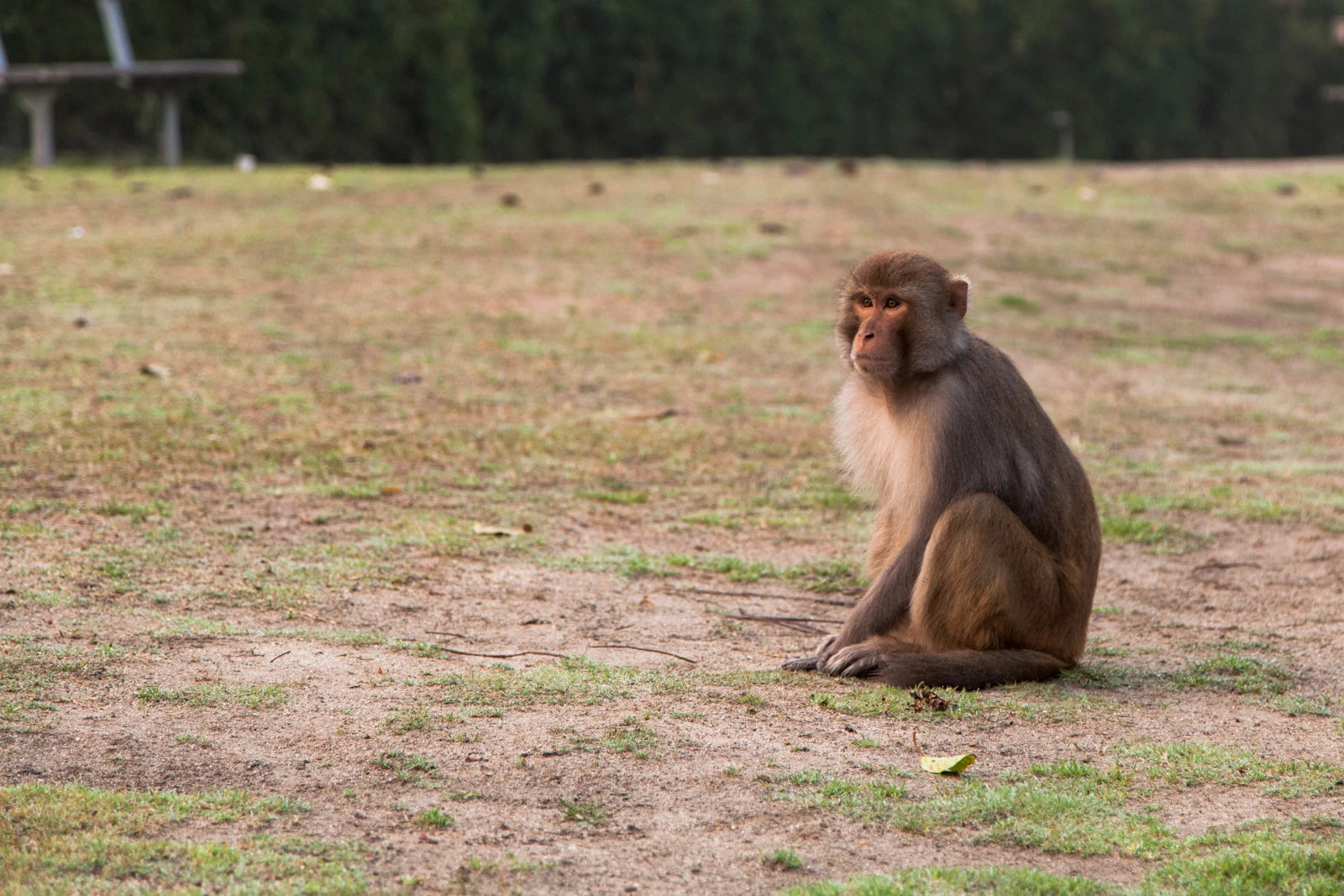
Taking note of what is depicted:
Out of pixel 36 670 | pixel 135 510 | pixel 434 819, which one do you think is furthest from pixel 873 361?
pixel 135 510

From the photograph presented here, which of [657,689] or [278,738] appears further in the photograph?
[657,689]

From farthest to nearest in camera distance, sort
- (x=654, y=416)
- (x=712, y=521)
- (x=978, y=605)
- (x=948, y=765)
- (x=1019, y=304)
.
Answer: (x=1019, y=304) → (x=654, y=416) → (x=712, y=521) → (x=978, y=605) → (x=948, y=765)

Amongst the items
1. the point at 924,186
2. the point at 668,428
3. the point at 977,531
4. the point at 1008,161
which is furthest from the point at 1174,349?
the point at 1008,161

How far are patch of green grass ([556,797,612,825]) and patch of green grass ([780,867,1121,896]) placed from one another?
493 mm

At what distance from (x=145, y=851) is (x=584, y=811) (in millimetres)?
881

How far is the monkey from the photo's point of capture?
14.5ft

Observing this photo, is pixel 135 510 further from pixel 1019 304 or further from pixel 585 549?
pixel 1019 304

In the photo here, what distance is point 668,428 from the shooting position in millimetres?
7488

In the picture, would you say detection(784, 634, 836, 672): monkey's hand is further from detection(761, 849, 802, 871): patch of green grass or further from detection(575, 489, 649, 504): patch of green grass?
detection(575, 489, 649, 504): patch of green grass

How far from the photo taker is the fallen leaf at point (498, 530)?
5.71 metres

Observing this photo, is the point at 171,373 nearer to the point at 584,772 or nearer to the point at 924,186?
the point at 584,772

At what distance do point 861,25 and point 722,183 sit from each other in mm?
7794

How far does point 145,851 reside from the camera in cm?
299

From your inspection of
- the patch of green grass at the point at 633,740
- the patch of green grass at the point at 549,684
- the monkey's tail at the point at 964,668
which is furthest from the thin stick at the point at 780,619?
the patch of green grass at the point at 633,740
